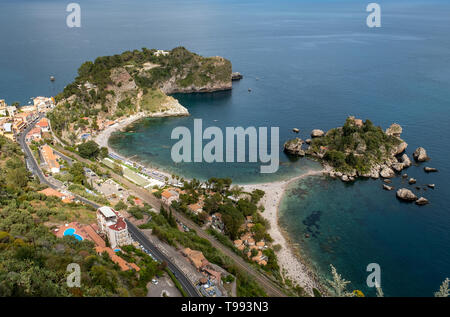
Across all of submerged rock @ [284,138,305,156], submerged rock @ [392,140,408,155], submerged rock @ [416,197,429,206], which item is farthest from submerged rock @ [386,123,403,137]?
submerged rock @ [416,197,429,206]

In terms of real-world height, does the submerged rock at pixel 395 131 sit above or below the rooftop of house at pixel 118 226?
above

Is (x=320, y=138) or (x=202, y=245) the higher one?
(x=320, y=138)

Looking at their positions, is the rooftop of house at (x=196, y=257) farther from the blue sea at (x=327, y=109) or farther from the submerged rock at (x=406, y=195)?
the submerged rock at (x=406, y=195)

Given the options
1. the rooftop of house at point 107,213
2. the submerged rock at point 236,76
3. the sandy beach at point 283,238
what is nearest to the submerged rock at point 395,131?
the sandy beach at point 283,238

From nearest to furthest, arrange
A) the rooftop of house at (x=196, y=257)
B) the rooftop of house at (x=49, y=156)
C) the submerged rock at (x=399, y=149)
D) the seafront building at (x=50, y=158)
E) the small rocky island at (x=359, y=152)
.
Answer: the rooftop of house at (x=196, y=257) < the seafront building at (x=50, y=158) < the rooftop of house at (x=49, y=156) < the small rocky island at (x=359, y=152) < the submerged rock at (x=399, y=149)

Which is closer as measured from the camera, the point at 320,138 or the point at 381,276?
the point at 381,276
